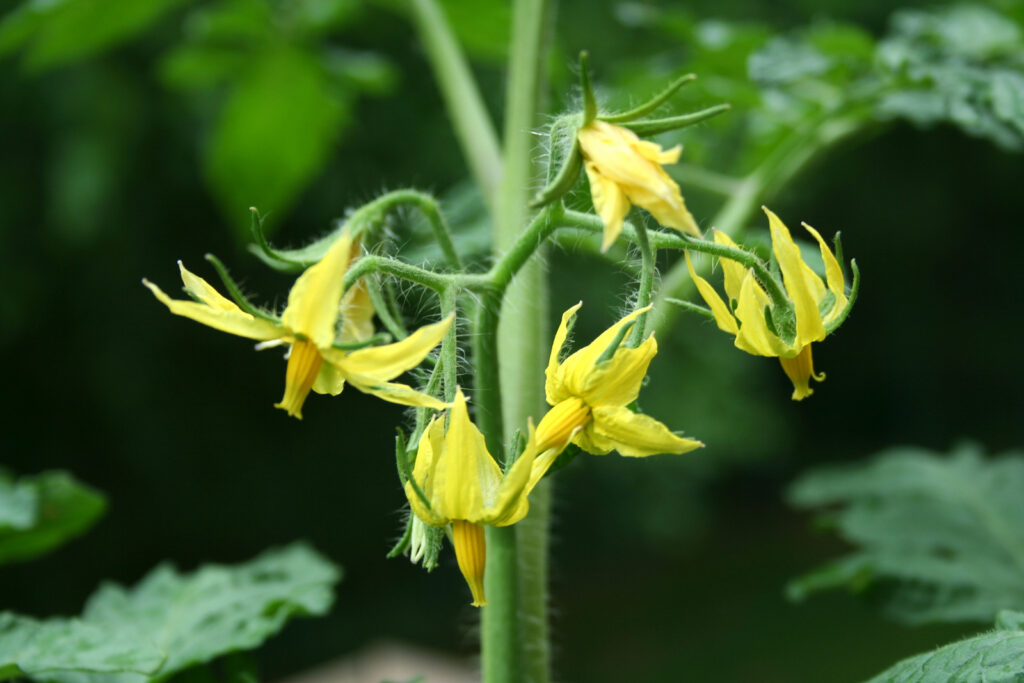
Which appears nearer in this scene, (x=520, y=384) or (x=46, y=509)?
(x=520, y=384)

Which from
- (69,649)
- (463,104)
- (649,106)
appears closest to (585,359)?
(649,106)

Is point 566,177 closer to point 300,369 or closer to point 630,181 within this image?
point 630,181

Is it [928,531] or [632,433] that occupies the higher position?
[928,531]

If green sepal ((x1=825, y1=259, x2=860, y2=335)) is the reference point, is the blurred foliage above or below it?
below

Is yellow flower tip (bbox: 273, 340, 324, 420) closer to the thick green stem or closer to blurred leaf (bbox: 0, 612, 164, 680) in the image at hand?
blurred leaf (bbox: 0, 612, 164, 680)

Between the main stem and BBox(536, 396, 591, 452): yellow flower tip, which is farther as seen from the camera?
the main stem

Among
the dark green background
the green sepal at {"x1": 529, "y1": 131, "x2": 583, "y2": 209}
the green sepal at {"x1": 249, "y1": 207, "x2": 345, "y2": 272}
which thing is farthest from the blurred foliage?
the dark green background

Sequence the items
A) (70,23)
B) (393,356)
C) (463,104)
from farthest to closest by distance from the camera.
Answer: (70,23)
(463,104)
(393,356)

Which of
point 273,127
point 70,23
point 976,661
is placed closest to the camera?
point 976,661

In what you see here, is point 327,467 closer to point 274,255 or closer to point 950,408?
point 274,255
